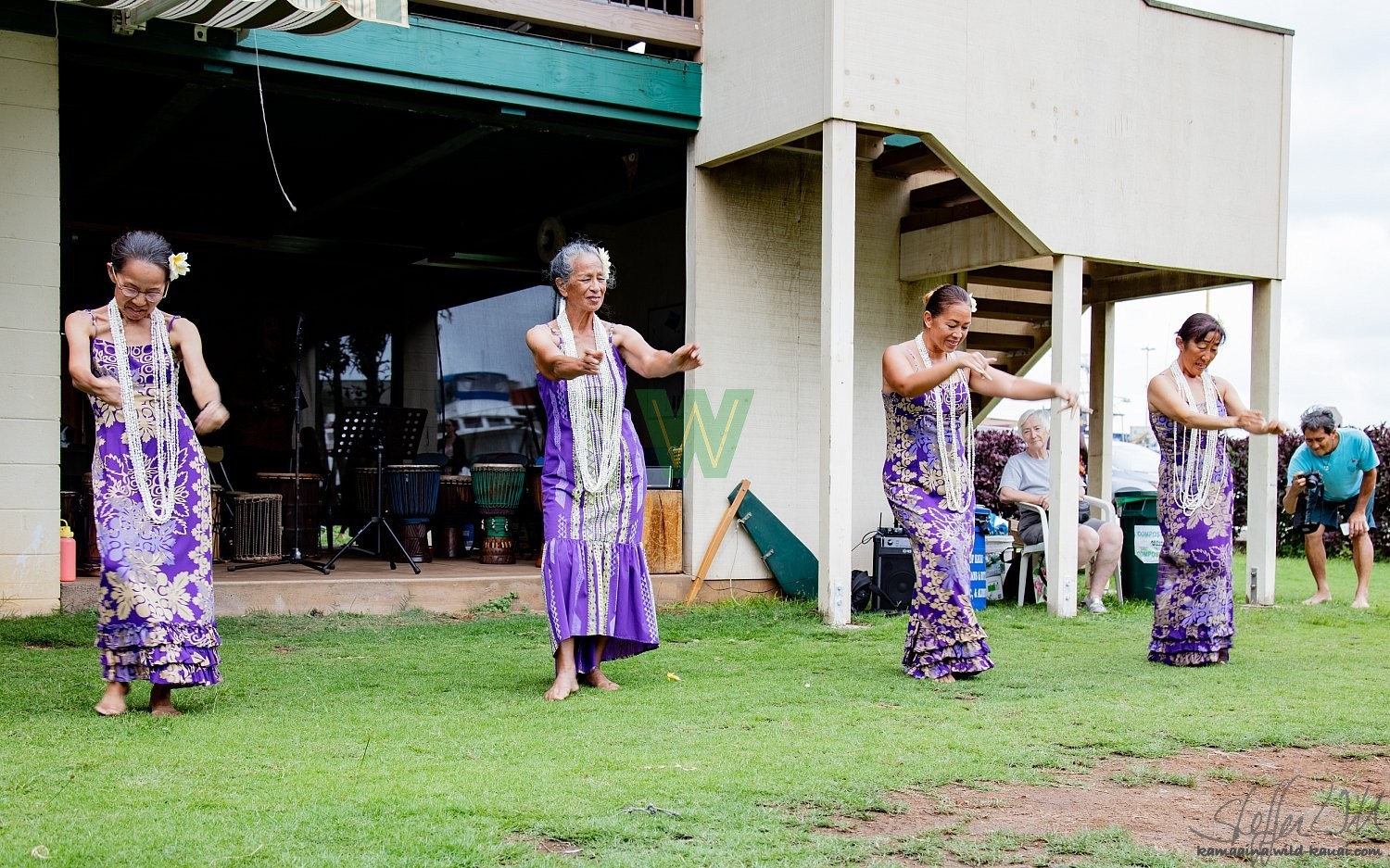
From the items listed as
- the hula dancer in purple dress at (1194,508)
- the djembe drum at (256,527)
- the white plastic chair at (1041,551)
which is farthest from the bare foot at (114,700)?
the white plastic chair at (1041,551)

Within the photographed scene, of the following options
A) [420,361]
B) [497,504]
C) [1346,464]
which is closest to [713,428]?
[497,504]

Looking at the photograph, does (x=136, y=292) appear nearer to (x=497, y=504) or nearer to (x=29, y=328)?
(x=29, y=328)

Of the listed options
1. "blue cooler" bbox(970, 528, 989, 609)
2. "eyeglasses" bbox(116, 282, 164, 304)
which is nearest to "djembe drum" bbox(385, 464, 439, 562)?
"blue cooler" bbox(970, 528, 989, 609)

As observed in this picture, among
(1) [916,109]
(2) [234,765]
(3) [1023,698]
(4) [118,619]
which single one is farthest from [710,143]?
(2) [234,765]

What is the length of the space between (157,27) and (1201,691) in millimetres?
6541

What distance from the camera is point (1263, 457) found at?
10.4m

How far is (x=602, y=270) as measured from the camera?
5.75 metres

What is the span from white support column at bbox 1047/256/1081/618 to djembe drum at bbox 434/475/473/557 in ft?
15.4

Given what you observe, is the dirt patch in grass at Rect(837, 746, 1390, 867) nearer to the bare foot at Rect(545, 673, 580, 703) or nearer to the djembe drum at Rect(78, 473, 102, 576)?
the bare foot at Rect(545, 673, 580, 703)

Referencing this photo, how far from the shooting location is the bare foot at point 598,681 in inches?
230

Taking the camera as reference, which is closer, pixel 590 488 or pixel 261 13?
pixel 590 488

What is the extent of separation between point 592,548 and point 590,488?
259 mm

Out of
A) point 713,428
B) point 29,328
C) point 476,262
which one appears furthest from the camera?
point 476,262

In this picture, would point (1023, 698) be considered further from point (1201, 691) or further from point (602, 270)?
point (602, 270)
